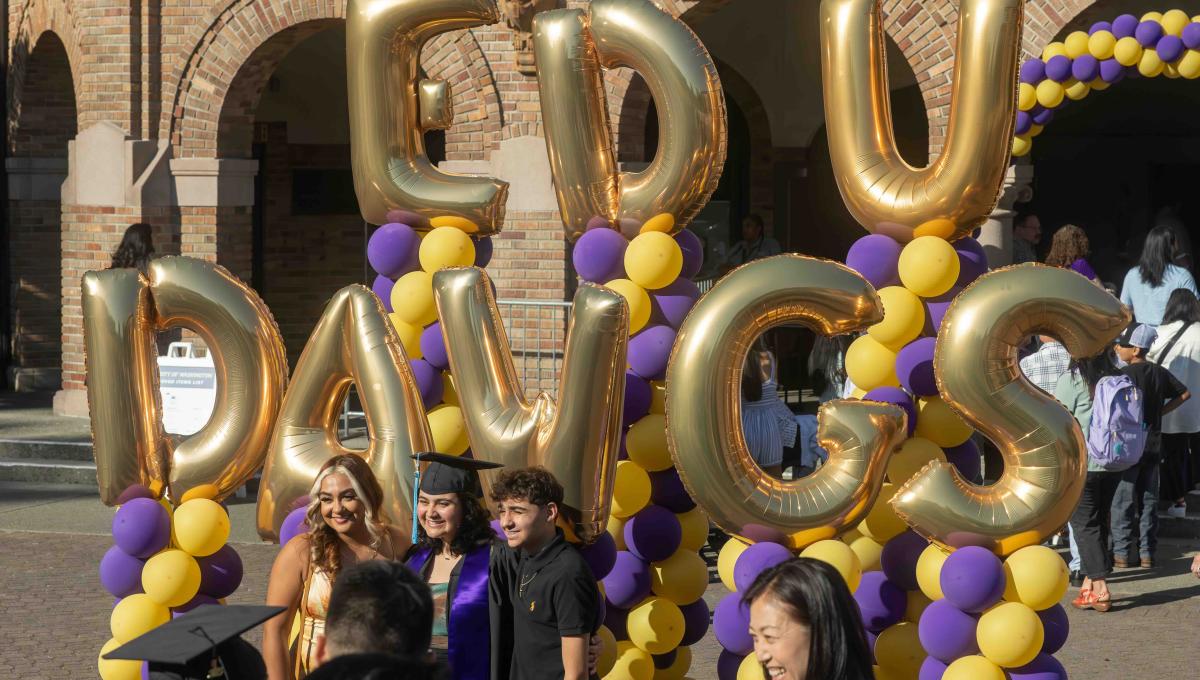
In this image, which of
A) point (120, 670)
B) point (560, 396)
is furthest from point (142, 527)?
→ point (560, 396)

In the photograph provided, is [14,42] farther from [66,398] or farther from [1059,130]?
[1059,130]

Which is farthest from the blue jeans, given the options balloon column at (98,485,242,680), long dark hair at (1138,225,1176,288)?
balloon column at (98,485,242,680)

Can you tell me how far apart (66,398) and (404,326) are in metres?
9.16

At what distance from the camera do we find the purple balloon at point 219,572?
626 centimetres

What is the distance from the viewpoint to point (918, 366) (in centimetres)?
580

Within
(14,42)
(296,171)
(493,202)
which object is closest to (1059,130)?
(296,171)

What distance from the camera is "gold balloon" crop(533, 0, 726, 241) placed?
19.7ft

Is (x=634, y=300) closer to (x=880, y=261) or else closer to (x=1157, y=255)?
(x=880, y=261)

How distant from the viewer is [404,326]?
6.31 meters

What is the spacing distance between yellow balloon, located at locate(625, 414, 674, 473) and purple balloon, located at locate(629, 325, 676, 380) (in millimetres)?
173

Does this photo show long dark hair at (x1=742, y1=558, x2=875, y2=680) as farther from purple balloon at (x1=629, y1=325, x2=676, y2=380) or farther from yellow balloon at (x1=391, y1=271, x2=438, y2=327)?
yellow balloon at (x1=391, y1=271, x2=438, y2=327)

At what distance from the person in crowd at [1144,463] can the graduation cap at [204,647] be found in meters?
6.43

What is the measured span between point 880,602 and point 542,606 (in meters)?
1.66

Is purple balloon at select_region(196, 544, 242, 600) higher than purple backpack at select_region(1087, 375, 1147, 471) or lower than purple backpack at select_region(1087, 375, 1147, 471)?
lower
